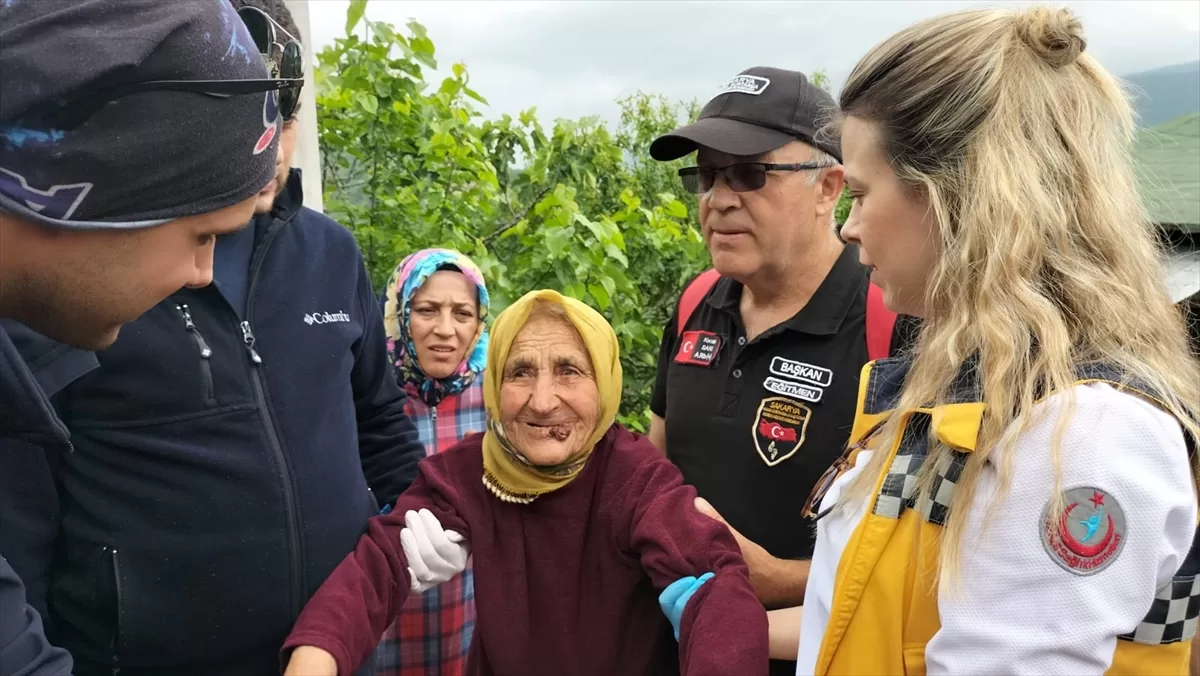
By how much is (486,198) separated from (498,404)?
283cm

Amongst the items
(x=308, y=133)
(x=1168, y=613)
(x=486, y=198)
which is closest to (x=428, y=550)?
(x=1168, y=613)

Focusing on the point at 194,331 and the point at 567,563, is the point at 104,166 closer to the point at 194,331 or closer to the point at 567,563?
the point at 194,331

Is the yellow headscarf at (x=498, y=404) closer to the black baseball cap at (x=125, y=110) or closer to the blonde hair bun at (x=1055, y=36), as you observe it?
the black baseball cap at (x=125, y=110)

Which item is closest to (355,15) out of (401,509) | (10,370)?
(401,509)

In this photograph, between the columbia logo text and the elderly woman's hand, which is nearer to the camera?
the elderly woman's hand

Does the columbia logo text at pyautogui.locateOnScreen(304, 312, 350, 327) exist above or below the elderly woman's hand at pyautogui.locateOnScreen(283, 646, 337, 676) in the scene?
above

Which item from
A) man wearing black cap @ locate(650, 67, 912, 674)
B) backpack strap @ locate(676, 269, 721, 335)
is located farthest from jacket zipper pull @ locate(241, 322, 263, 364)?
backpack strap @ locate(676, 269, 721, 335)

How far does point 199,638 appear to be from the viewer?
74.1 inches

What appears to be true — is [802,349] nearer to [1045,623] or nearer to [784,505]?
[784,505]

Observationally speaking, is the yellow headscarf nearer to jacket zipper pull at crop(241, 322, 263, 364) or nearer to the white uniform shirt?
jacket zipper pull at crop(241, 322, 263, 364)

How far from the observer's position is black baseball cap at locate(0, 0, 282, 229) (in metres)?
1.03

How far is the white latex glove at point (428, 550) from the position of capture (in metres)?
1.99

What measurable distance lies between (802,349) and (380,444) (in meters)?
1.28

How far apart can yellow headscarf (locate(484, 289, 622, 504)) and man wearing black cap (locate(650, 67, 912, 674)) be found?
45 centimetres
